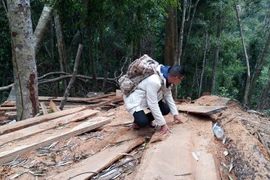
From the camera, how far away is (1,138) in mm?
2760

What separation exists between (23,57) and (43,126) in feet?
4.13

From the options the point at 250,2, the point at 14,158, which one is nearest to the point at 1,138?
the point at 14,158

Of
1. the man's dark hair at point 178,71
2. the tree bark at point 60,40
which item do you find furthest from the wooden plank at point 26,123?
the tree bark at point 60,40

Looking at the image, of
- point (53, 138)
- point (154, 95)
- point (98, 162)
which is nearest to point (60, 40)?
point (53, 138)

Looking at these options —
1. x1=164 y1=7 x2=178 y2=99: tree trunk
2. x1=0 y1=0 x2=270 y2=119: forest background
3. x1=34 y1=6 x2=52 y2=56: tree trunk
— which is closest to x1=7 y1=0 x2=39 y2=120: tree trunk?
x1=0 y1=0 x2=270 y2=119: forest background

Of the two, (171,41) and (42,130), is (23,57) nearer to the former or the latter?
(42,130)

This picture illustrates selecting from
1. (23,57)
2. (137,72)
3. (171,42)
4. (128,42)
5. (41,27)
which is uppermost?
(41,27)

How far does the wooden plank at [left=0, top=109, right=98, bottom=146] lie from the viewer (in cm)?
279

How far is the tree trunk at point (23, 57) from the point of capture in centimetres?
353

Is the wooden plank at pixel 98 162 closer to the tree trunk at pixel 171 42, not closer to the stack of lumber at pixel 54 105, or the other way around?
the stack of lumber at pixel 54 105

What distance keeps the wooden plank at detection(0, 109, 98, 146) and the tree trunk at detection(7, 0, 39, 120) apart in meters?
0.75

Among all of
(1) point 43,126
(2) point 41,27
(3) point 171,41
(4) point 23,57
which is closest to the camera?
(1) point 43,126

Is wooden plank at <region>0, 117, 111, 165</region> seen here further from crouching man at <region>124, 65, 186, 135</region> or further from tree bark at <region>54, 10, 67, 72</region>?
tree bark at <region>54, 10, 67, 72</region>

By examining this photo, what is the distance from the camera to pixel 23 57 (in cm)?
366
